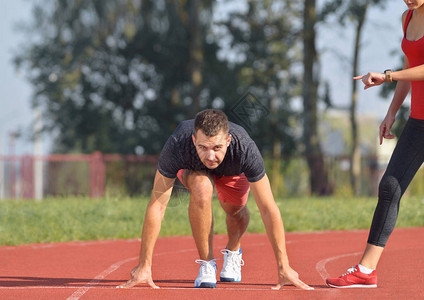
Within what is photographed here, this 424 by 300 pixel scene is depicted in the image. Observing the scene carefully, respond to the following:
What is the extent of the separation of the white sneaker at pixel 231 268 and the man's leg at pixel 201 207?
51 centimetres

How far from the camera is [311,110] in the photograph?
2530 cm

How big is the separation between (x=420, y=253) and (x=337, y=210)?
5.11 m

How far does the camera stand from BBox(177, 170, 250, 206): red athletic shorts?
6.17 metres

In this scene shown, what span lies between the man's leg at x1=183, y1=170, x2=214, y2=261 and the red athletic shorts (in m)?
0.26

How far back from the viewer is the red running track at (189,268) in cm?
561

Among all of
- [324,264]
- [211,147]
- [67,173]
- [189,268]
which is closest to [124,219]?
[189,268]

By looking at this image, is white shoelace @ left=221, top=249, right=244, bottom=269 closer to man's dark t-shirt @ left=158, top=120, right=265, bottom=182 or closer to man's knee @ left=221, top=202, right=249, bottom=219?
man's knee @ left=221, top=202, right=249, bottom=219

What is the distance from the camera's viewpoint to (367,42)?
1017 inches

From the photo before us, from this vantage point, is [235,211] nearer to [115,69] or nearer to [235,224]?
[235,224]

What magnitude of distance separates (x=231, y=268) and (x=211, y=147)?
5.22 feet

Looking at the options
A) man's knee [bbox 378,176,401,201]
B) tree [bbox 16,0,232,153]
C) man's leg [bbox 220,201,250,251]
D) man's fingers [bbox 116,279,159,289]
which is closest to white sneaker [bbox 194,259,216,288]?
man's fingers [bbox 116,279,159,289]

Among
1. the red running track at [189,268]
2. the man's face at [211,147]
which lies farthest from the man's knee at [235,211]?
the man's face at [211,147]

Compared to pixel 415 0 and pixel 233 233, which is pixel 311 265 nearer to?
pixel 233 233

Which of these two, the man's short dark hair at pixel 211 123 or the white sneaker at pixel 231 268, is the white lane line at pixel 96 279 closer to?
the white sneaker at pixel 231 268
